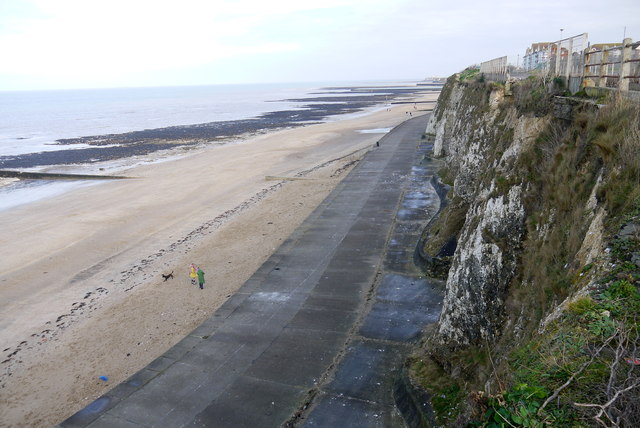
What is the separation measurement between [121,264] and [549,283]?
21.3 metres

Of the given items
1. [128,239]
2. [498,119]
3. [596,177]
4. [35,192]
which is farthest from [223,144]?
[596,177]

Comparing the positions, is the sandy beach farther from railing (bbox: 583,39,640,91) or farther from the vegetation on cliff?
railing (bbox: 583,39,640,91)

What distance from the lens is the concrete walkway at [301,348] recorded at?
10516mm

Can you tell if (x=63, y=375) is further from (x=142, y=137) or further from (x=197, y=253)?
(x=142, y=137)

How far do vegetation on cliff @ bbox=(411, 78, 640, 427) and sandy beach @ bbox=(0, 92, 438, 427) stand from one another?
1002cm

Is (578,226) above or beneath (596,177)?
beneath

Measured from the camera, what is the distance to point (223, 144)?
65.4 m

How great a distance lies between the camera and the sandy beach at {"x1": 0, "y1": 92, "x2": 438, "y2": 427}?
46.7ft

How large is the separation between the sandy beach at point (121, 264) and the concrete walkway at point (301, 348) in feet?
6.69

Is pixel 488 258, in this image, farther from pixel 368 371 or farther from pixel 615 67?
pixel 615 67

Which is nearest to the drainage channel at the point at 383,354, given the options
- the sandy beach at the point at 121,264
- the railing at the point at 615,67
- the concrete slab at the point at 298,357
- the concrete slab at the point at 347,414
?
the concrete slab at the point at 347,414

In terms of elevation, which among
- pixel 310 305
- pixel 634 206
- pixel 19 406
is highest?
pixel 634 206

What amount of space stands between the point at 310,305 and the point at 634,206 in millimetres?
10754

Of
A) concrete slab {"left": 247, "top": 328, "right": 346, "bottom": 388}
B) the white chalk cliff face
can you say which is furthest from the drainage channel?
the white chalk cliff face
